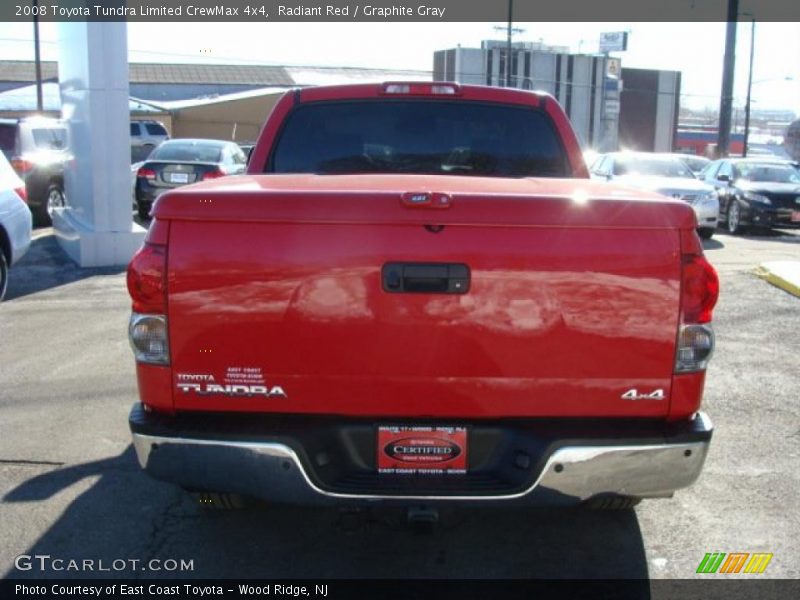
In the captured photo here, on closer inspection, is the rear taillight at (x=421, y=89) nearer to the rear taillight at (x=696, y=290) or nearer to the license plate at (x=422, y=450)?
the rear taillight at (x=696, y=290)

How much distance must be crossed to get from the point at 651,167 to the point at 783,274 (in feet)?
22.4

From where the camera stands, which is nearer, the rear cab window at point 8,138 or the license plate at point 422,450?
the license plate at point 422,450

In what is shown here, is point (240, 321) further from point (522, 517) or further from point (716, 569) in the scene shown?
point (716, 569)

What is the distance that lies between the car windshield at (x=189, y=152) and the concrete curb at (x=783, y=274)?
946 cm

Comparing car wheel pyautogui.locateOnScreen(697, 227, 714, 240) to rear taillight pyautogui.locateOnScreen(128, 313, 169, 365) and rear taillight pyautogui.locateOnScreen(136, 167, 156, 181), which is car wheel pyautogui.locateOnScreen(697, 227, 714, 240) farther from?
rear taillight pyautogui.locateOnScreen(128, 313, 169, 365)

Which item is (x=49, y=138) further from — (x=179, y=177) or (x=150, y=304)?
(x=150, y=304)

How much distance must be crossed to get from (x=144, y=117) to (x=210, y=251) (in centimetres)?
4359

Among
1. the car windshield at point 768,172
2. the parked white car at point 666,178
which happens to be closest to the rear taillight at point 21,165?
the parked white car at point 666,178

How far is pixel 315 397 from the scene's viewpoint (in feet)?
10.6

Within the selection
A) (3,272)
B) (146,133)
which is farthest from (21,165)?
(146,133)

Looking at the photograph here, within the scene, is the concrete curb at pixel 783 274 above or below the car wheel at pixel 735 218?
above

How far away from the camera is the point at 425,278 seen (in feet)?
10.2

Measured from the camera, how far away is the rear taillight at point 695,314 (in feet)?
10.5

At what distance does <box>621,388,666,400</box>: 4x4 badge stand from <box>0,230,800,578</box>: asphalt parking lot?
80 cm
